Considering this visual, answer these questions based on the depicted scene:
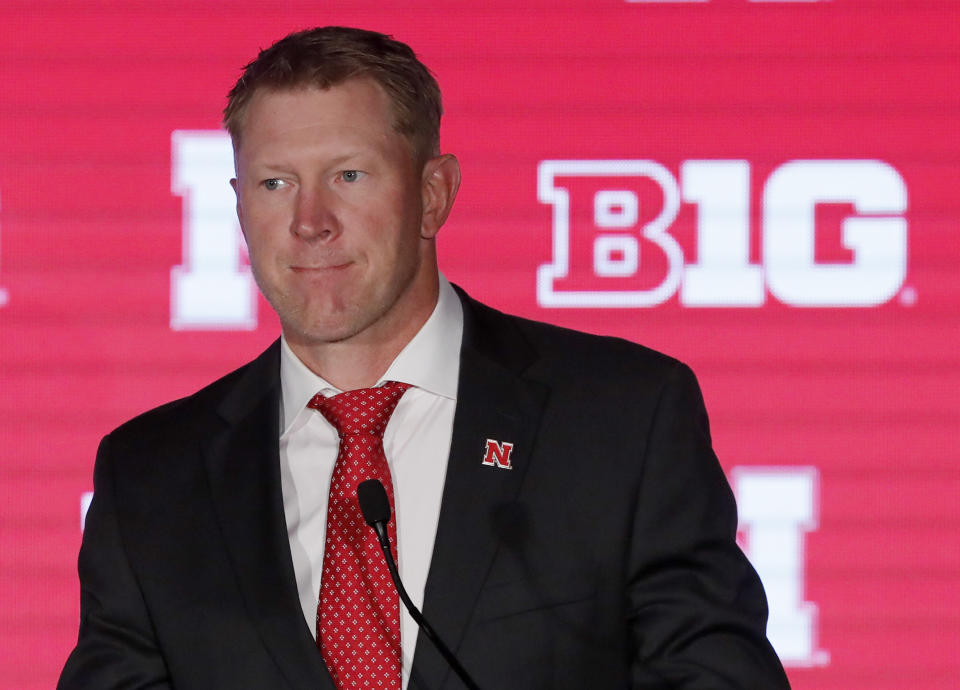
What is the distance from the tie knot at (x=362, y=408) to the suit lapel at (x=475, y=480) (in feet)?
0.33

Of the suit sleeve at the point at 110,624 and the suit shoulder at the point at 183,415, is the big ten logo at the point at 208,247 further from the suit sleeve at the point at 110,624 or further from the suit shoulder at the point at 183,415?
the suit sleeve at the point at 110,624

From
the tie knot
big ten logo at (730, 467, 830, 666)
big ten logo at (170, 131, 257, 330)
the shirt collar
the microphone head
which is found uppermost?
big ten logo at (170, 131, 257, 330)

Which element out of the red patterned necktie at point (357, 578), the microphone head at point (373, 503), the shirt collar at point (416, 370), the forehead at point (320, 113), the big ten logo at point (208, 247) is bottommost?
the red patterned necktie at point (357, 578)

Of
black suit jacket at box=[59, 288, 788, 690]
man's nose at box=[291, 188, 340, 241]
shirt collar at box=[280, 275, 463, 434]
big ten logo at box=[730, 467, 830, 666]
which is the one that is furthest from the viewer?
big ten logo at box=[730, 467, 830, 666]

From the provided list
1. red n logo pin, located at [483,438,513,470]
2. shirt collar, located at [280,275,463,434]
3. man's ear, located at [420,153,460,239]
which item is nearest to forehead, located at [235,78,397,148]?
man's ear, located at [420,153,460,239]

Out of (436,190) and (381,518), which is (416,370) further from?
(381,518)

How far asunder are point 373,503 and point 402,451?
38 cm

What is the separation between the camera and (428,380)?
1.90 meters

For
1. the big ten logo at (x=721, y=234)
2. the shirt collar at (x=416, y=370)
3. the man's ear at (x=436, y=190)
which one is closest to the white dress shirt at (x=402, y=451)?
the shirt collar at (x=416, y=370)

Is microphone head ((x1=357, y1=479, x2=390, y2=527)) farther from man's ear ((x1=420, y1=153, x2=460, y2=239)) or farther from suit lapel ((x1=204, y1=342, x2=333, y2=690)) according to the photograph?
man's ear ((x1=420, y1=153, x2=460, y2=239))

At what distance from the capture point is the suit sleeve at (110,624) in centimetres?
176

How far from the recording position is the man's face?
1.80 m

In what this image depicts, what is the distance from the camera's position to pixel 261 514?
1.81 meters

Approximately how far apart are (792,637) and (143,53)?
1950mm
